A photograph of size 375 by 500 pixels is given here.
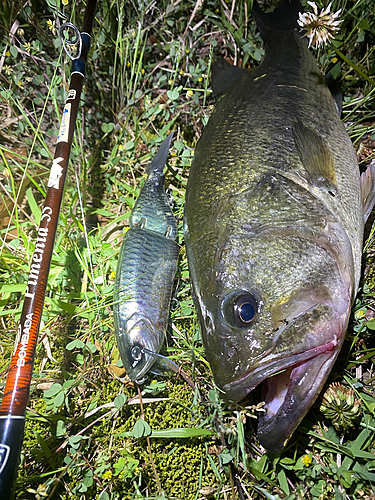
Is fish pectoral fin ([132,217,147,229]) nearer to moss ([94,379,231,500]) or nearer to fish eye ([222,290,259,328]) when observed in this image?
fish eye ([222,290,259,328])

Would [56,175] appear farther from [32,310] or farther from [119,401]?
[119,401]

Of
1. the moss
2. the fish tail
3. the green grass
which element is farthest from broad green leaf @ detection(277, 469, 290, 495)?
the fish tail

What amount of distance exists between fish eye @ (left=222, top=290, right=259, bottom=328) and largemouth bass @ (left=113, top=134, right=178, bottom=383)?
67 centimetres

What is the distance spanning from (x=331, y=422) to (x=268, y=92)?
2.24 m

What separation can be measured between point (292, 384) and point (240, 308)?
462mm

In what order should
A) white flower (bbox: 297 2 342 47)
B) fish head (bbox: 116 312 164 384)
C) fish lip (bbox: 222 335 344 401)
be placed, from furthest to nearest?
fish head (bbox: 116 312 164 384) → white flower (bbox: 297 2 342 47) → fish lip (bbox: 222 335 344 401)

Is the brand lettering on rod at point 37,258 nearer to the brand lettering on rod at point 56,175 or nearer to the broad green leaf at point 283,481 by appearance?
the brand lettering on rod at point 56,175

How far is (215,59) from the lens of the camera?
2982 millimetres

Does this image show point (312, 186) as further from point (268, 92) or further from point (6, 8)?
point (6, 8)

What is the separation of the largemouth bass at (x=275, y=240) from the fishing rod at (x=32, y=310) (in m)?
0.82

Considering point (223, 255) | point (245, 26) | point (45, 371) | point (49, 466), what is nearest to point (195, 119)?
point (245, 26)

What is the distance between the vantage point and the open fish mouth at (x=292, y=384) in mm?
1722

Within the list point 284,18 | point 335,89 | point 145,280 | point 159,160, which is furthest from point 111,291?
point 284,18

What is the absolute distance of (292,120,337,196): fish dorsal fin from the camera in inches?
83.0
